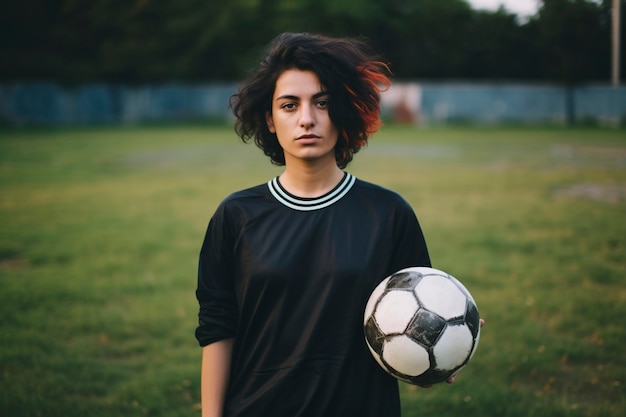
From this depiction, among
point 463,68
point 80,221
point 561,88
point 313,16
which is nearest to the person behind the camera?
point 80,221

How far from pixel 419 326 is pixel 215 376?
729 mm

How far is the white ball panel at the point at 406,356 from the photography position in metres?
2.20

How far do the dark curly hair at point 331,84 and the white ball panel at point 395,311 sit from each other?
0.62 m

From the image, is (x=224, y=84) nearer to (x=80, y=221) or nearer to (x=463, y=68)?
(x=463, y=68)

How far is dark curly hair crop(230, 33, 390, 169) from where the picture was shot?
222 cm

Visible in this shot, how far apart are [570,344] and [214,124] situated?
113ft

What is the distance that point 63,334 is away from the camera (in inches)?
204

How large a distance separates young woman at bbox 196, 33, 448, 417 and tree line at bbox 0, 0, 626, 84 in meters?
26.3

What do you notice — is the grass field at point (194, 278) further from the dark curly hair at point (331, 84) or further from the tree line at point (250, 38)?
the tree line at point (250, 38)

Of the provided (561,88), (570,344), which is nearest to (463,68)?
(561,88)

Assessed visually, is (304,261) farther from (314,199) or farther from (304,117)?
(304,117)

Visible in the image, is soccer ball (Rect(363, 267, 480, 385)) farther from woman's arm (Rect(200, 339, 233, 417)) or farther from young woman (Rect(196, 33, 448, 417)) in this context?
woman's arm (Rect(200, 339, 233, 417))

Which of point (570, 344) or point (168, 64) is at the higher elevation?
point (168, 64)

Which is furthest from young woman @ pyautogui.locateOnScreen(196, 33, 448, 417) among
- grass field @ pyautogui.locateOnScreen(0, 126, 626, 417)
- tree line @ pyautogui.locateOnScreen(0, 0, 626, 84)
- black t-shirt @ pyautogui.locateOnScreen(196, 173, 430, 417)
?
tree line @ pyautogui.locateOnScreen(0, 0, 626, 84)
